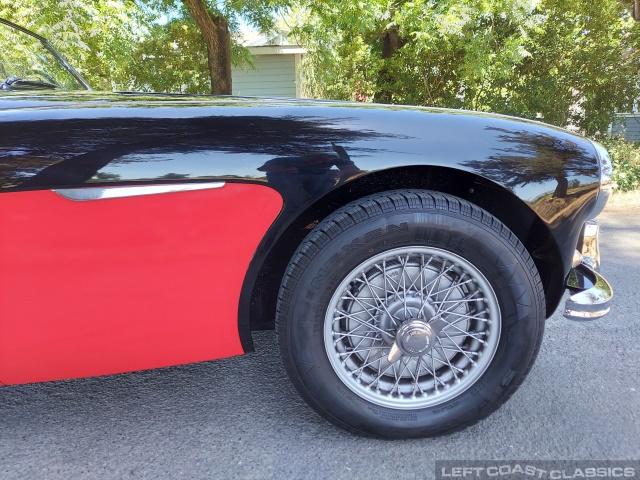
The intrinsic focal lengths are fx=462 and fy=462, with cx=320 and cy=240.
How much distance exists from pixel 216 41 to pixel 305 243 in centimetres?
702

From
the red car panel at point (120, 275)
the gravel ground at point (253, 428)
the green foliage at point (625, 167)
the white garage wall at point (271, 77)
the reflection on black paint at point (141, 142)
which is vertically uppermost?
the white garage wall at point (271, 77)

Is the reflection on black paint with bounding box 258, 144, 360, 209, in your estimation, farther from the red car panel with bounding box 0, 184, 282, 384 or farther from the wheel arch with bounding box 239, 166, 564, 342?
the wheel arch with bounding box 239, 166, 564, 342

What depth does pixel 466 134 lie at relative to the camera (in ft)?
5.48

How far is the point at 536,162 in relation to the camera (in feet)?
5.63

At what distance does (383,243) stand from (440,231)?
0.20 m

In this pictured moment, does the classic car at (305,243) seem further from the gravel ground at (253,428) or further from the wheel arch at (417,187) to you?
the gravel ground at (253,428)

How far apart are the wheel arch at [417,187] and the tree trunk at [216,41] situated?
263 inches

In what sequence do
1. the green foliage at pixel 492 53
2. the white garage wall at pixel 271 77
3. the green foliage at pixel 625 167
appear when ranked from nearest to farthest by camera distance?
the green foliage at pixel 625 167 → the green foliage at pixel 492 53 → the white garage wall at pixel 271 77

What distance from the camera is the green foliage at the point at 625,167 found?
684cm

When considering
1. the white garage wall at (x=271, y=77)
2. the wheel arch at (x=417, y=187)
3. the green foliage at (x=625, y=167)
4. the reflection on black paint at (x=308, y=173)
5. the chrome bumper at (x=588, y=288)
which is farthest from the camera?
the white garage wall at (x=271, y=77)

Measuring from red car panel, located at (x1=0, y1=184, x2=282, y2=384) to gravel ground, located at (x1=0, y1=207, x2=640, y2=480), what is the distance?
14.1 inches

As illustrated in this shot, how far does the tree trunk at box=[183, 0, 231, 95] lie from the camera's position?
7.31m

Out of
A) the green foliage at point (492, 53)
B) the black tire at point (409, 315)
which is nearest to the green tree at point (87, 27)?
the green foliage at point (492, 53)

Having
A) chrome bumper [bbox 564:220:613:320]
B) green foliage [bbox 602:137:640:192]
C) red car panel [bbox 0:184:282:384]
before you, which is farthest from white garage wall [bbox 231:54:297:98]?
red car panel [bbox 0:184:282:384]
